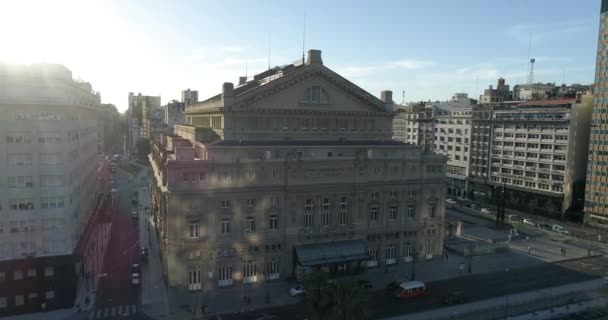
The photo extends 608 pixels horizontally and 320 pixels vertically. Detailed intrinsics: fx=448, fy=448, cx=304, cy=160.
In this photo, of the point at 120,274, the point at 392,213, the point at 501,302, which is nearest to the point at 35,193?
the point at 120,274

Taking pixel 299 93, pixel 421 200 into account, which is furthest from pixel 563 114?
pixel 299 93

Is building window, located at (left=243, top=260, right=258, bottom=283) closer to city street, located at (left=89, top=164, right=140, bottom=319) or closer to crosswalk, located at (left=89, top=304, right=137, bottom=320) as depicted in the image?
city street, located at (left=89, top=164, right=140, bottom=319)

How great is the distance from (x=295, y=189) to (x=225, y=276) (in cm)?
1406

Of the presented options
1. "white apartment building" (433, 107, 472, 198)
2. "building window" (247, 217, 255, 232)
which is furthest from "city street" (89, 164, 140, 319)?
"white apartment building" (433, 107, 472, 198)

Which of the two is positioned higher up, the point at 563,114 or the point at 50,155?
the point at 563,114

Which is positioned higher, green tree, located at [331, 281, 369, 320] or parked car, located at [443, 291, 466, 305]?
green tree, located at [331, 281, 369, 320]

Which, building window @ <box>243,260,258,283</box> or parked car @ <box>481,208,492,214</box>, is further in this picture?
parked car @ <box>481,208,492,214</box>

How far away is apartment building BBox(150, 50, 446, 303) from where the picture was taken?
54.3m

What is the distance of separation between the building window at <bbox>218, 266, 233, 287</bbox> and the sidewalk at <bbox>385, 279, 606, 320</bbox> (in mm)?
20447

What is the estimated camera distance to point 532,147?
336 ft

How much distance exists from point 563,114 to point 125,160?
151 metres

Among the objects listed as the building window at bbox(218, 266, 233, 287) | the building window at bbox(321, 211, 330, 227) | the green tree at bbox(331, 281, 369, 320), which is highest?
the building window at bbox(321, 211, 330, 227)

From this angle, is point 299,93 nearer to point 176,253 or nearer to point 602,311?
point 176,253

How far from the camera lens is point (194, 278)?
54.7m
